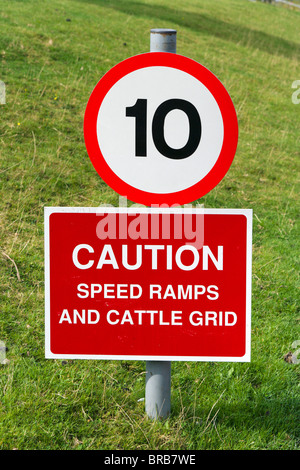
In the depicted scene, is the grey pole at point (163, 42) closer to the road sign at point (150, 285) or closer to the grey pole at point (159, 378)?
the grey pole at point (159, 378)

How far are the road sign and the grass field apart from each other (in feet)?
1.91

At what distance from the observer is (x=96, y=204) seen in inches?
213

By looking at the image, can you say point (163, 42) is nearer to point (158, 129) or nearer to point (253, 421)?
point (158, 129)

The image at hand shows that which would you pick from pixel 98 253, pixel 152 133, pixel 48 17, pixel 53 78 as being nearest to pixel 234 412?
pixel 98 253

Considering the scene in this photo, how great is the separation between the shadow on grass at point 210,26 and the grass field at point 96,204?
3129mm

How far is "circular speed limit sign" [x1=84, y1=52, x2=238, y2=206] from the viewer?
7.50 feet

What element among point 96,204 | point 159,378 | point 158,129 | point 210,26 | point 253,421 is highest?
point 210,26

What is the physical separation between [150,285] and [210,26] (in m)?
16.7

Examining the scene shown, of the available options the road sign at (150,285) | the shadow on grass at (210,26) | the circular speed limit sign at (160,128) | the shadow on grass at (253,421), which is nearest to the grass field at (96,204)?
the shadow on grass at (253,421)

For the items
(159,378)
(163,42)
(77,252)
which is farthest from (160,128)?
(159,378)

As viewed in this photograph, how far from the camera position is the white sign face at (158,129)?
7.50ft

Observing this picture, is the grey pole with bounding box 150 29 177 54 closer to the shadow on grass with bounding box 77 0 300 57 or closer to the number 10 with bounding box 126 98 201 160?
the number 10 with bounding box 126 98 201 160

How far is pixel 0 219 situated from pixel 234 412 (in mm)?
2709

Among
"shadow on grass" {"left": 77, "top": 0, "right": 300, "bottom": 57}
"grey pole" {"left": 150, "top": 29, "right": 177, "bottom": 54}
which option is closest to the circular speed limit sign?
"grey pole" {"left": 150, "top": 29, "right": 177, "bottom": 54}
